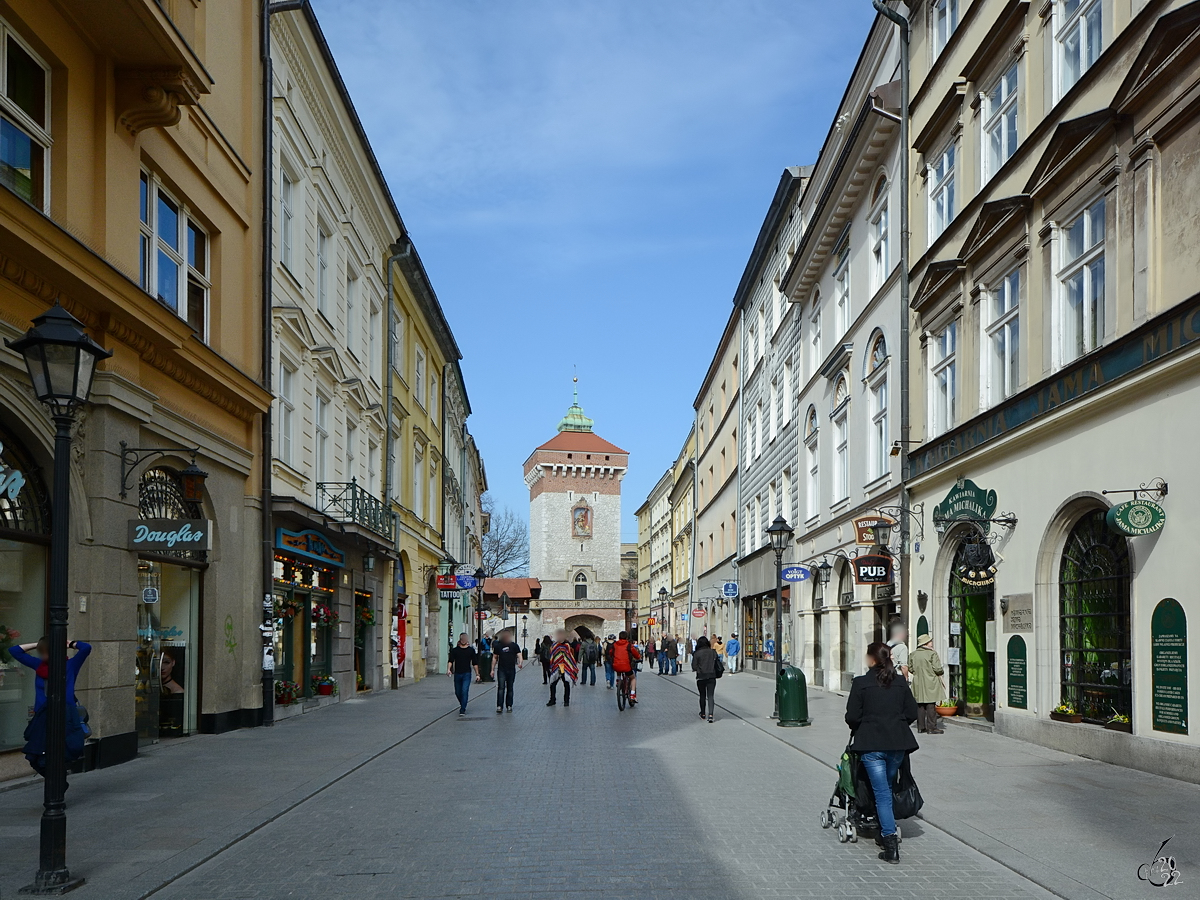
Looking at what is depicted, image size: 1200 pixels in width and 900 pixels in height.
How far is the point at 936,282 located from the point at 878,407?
16.9 feet

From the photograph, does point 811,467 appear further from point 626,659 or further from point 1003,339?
point 1003,339

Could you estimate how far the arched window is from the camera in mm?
13570

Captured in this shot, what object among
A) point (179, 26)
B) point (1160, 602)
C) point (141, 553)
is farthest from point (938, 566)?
point (179, 26)

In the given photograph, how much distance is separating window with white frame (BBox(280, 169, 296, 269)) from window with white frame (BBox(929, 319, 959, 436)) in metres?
11.7

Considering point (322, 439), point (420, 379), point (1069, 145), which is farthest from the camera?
point (420, 379)

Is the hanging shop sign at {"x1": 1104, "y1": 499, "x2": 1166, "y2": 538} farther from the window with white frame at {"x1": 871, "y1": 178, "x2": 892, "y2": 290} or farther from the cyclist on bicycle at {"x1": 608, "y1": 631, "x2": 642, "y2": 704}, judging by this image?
the cyclist on bicycle at {"x1": 608, "y1": 631, "x2": 642, "y2": 704}

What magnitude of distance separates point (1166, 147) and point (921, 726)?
8.75 meters

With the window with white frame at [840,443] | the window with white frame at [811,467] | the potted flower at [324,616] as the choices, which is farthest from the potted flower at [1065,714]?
the window with white frame at [811,467]

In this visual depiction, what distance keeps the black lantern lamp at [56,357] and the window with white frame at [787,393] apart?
29067 mm

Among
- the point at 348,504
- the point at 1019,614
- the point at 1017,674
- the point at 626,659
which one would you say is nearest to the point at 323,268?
the point at 348,504

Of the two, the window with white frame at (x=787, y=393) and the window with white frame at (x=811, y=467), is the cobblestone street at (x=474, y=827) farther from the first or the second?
the window with white frame at (x=787, y=393)

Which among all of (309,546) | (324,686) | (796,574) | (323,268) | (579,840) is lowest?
(324,686)

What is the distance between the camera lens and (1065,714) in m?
14.6

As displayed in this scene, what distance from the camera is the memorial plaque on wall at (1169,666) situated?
1189cm
